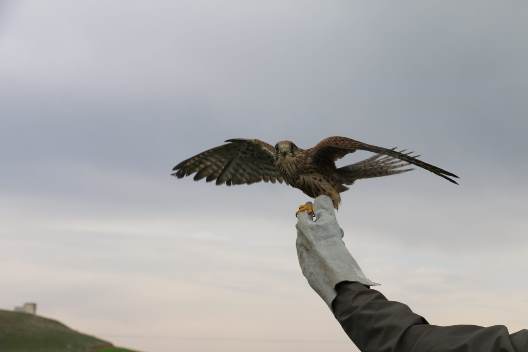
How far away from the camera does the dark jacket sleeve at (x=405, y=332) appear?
229 centimetres

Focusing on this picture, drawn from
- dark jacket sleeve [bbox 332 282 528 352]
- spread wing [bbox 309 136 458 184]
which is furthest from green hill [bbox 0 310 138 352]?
dark jacket sleeve [bbox 332 282 528 352]

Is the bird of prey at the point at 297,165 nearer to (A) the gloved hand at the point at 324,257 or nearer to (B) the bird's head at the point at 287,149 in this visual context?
(B) the bird's head at the point at 287,149

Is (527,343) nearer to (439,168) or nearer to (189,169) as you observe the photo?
(439,168)

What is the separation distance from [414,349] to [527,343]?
0.39 m

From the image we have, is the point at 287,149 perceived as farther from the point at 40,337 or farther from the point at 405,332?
the point at 40,337

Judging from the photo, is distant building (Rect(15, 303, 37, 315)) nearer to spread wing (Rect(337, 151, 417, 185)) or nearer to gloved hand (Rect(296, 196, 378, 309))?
spread wing (Rect(337, 151, 417, 185))

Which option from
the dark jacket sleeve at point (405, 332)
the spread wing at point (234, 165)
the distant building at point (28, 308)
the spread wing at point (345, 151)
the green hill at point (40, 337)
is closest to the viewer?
the dark jacket sleeve at point (405, 332)

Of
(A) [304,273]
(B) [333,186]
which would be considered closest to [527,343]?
(A) [304,273]

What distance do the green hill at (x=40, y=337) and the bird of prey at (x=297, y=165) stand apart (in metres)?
18.4

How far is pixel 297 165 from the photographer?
6805mm

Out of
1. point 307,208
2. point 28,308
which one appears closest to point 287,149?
point 307,208

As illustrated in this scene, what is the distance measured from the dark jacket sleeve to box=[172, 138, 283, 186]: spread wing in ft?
18.8

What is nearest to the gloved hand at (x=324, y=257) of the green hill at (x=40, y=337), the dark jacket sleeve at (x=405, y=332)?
the dark jacket sleeve at (x=405, y=332)

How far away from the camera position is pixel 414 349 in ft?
7.85
